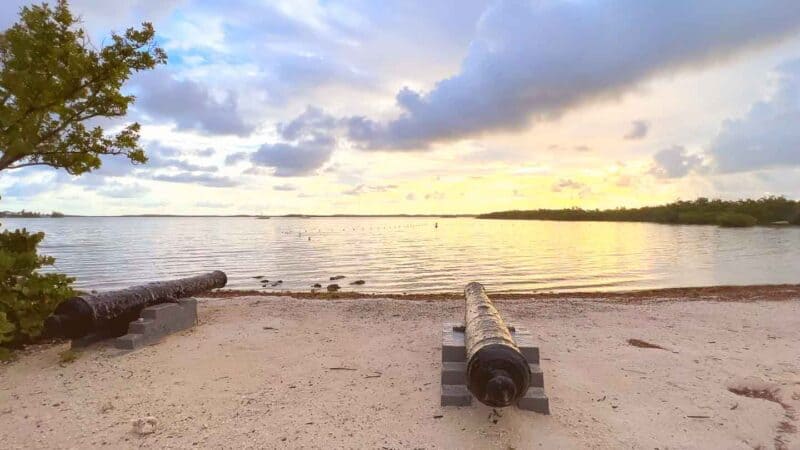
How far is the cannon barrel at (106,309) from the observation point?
7.89 meters

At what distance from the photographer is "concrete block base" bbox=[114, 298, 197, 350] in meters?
8.44

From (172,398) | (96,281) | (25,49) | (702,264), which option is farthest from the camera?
(702,264)

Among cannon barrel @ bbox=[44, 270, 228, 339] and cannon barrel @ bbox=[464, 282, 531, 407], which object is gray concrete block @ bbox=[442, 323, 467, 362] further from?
cannon barrel @ bbox=[44, 270, 228, 339]

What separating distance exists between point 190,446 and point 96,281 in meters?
22.5

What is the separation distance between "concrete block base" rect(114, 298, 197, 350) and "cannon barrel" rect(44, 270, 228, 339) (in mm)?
239

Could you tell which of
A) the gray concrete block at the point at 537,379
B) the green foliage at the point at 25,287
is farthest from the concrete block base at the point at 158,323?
the gray concrete block at the point at 537,379

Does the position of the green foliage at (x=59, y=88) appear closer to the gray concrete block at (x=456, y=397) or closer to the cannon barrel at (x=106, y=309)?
the cannon barrel at (x=106, y=309)

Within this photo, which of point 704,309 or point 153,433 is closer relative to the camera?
point 153,433

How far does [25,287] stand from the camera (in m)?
8.04

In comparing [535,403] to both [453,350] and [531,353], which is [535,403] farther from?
[453,350]

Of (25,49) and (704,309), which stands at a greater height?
(25,49)

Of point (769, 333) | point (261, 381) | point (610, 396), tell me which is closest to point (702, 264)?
point (769, 333)

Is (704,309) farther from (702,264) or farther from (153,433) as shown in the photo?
(702,264)

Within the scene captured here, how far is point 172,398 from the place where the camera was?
20.9 feet
